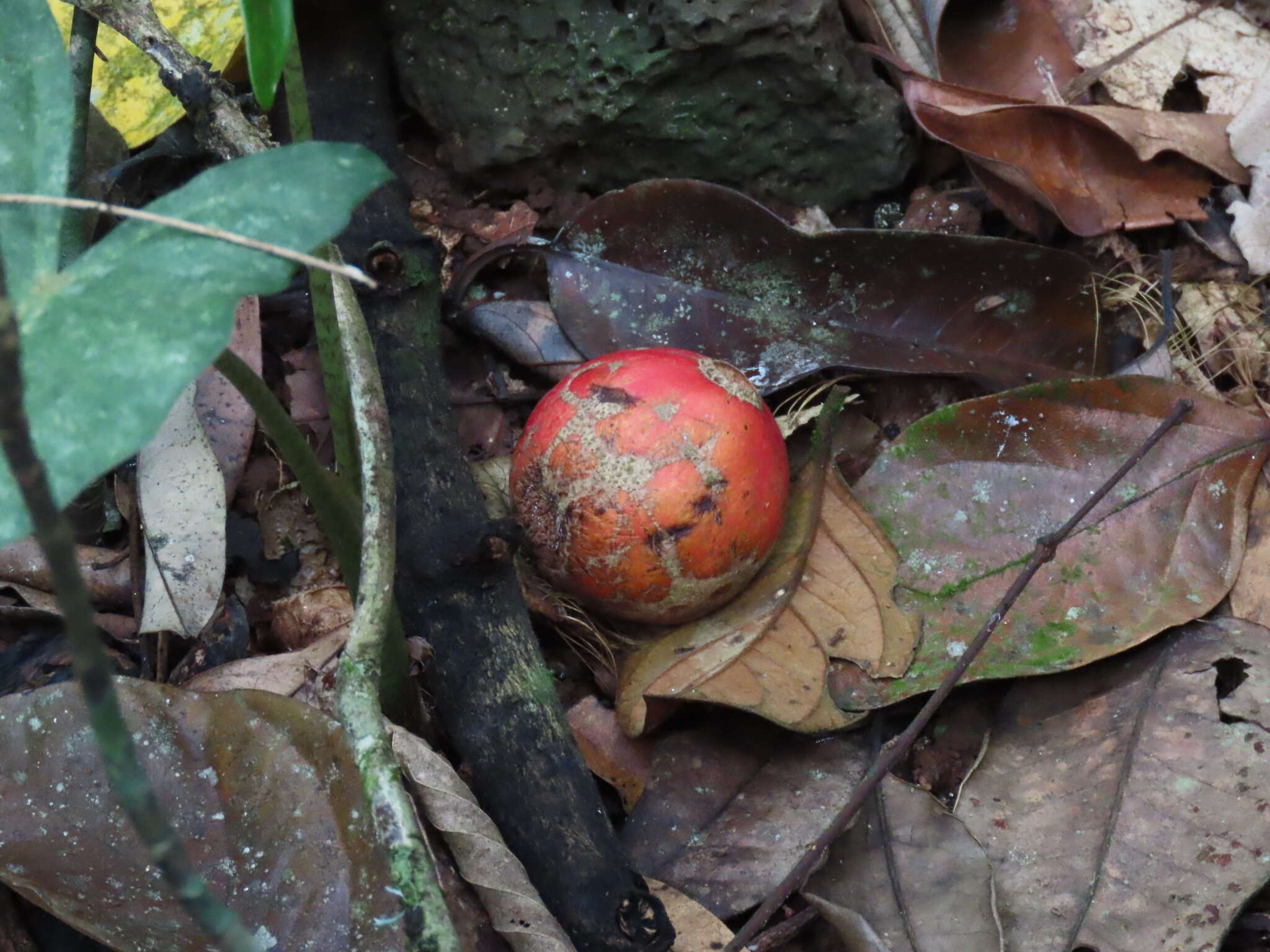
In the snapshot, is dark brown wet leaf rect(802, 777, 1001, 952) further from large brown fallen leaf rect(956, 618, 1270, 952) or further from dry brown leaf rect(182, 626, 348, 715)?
dry brown leaf rect(182, 626, 348, 715)

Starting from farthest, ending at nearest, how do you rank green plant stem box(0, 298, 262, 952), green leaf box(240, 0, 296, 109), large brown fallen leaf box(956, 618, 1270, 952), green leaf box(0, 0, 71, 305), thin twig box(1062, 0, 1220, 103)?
thin twig box(1062, 0, 1220, 103)
large brown fallen leaf box(956, 618, 1270, 952)
green leaf box(240, 0, 296, 109)
green leaf box(0, 0, 71, 305)
green plant stem box(0, 298, 262, 952)

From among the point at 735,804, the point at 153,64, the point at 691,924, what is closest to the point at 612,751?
the point at 735,804

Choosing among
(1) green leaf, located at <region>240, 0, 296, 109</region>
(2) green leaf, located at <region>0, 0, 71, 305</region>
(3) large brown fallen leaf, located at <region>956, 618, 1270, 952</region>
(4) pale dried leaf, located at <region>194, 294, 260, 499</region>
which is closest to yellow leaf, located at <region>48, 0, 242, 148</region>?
(4) pale dried leaf, located at <region>194, 294, 260, 499</region>

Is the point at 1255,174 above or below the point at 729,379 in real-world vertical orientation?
below

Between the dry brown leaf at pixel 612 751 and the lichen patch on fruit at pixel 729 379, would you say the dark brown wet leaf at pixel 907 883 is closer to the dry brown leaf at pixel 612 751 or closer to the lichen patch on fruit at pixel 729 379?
the dry brown leaf at pixel 612 751

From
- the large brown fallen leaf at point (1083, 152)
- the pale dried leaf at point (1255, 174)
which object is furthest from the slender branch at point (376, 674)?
the pale dried leaf at point (1255, 174)

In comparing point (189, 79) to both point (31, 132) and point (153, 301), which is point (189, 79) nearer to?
point (31, 132)

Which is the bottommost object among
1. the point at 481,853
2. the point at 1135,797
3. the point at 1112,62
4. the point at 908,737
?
the point at 1135,797
